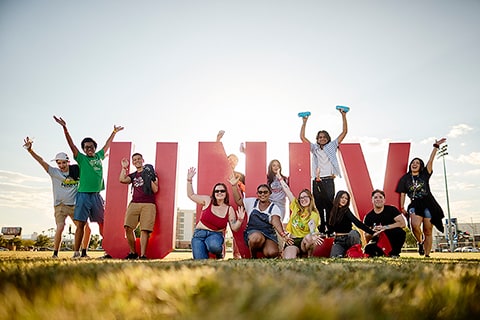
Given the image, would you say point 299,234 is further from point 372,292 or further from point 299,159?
point 372,292

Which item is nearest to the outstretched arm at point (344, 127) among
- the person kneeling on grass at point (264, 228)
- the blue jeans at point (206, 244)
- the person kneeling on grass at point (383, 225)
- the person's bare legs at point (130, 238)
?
the person kneeling on grass at point (383, 225)

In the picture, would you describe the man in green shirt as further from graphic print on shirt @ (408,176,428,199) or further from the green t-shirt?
graphic print on shirt @ (408,176,428,199)

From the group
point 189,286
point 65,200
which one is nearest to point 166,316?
point 189,286

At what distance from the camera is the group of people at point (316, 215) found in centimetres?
713

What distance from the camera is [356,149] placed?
28.1 ft

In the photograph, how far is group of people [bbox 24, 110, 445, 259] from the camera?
23.6 ft

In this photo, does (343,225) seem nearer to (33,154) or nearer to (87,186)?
(87,186)

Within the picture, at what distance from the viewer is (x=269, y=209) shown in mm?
7281

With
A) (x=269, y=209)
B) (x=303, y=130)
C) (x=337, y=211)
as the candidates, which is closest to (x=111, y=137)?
(x=269, y=209)

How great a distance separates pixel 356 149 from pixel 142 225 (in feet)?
17.1

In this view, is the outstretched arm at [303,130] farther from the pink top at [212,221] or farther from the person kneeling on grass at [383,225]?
the pink top at [212,221]

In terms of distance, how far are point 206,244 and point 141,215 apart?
172cm

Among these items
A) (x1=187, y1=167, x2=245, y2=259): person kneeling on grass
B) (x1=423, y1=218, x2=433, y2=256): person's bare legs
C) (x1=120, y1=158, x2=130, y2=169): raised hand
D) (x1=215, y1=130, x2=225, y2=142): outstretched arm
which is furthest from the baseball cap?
(x1=423, y1=218, x2=433, y2=256): person's bare legs

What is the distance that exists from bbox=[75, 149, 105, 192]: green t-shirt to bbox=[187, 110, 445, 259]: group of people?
2.01 metres
